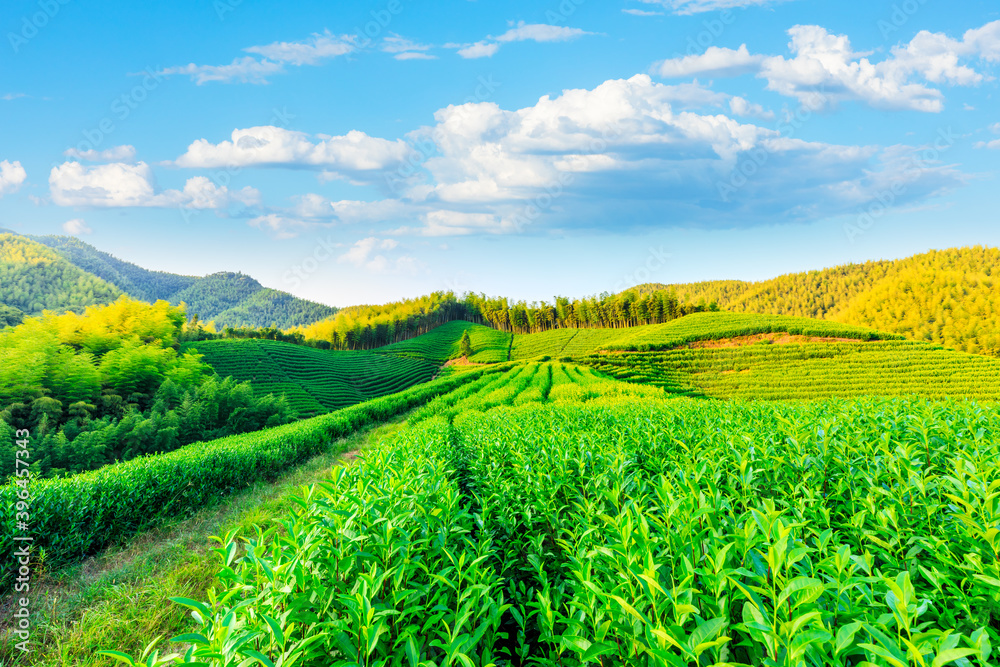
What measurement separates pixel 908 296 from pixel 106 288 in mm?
127753

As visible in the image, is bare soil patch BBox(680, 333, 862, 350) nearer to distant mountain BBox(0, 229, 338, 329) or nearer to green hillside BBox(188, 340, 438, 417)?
green hillside BBox(188, 340, 438, 417)

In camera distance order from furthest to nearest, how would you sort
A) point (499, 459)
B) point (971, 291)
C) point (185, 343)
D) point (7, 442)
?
point (971, 291), point (185, 343), point (7, 442), point (499, 459)

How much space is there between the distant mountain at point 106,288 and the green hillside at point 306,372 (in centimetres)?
1518

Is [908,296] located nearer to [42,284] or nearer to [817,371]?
[817,371]

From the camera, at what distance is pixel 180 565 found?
19.8ft

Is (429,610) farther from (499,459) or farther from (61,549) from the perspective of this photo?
(61,549)

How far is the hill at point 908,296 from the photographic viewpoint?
60594 mm

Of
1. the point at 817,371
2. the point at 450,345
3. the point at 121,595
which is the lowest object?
the point at 817,371

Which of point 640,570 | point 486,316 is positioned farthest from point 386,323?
point 640,570

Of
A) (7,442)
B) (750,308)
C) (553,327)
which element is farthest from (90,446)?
(750,308)

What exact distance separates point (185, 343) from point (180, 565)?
36.2 metres

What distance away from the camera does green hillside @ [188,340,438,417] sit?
115ft

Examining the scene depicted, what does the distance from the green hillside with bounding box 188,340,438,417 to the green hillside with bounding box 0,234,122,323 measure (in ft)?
61.5

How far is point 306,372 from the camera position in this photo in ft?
139
